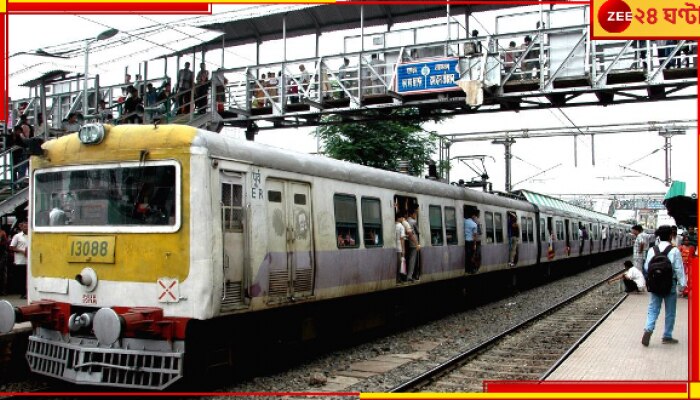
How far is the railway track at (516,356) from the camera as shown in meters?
8.43

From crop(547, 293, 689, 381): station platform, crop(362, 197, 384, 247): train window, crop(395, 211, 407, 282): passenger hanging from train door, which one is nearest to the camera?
crop(547, 293, 689, 381): station platform

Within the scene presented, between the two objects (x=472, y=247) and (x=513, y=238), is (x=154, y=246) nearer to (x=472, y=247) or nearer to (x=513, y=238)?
(x=472, y=247)

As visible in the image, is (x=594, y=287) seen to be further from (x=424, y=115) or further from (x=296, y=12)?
(x=296, y=12)

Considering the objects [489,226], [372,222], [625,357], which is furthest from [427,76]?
[625,357]

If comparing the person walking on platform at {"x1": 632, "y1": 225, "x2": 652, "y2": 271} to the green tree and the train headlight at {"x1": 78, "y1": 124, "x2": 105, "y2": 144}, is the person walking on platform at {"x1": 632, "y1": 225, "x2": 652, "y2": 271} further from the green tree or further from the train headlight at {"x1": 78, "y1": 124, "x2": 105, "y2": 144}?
the train headlight at {"x1": 78, "y1": 124, "x2": 105, "y2": 144}

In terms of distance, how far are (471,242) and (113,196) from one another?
31.4 feet

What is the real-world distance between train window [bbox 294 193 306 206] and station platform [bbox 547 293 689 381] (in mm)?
3645

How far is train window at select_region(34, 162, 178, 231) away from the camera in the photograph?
7.55m

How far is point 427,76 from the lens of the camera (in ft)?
52.4

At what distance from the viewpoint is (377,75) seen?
16.5 m

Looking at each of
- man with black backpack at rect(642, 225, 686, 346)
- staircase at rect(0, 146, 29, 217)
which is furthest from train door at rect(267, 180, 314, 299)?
staircase at rect(0, 146, 29, 217)

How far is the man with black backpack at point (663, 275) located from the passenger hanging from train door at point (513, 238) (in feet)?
29.9

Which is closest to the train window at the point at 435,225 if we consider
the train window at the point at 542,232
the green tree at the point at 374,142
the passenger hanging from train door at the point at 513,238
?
the passenger hanging from train door at the point at 513,238

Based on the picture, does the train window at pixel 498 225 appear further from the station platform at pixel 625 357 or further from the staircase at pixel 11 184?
the staircase at pixel 11 184
